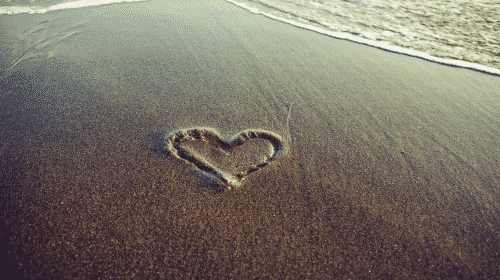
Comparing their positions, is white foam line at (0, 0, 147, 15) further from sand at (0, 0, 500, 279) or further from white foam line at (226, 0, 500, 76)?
white foam line at (226, 0, 500, 76)

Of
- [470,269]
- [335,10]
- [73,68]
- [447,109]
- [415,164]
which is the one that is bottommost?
[470,269]

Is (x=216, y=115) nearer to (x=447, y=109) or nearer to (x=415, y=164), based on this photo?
(x=415, y=164)

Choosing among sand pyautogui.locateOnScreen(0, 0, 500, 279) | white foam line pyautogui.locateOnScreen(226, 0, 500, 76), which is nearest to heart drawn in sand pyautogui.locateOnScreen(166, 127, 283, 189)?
sand pyautogui.locateOnScreen(0, 0, 500, 279)

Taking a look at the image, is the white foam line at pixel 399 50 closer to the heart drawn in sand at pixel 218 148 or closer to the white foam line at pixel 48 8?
the heart drawn in sand at pixel 218 148

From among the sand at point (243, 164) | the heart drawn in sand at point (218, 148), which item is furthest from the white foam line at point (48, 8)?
the heart drawn in sand at point (218, 148)

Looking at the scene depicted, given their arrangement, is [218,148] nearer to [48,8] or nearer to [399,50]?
[399,50]

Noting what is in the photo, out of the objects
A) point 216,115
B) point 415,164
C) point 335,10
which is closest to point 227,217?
point 216,115
